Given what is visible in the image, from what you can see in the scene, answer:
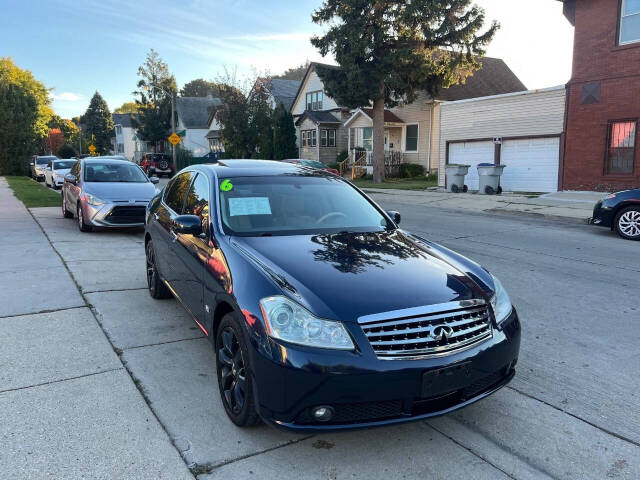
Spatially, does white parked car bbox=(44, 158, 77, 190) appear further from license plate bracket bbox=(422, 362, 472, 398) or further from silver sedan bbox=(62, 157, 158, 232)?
license plate bracket bbox=(422, 362, 472, 398)

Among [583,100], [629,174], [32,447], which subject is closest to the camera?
[32,447]

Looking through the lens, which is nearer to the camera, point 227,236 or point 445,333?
point 445,333

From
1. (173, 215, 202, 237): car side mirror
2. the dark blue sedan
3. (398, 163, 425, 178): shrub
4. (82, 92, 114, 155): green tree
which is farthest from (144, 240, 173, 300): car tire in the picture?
(82, 92, 114, 155): green tree

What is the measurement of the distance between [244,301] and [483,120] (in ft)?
69.9

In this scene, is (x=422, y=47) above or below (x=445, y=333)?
above

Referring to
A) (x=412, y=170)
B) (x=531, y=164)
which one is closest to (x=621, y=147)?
(x=531, y=164)

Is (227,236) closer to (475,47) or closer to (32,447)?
(32,447)

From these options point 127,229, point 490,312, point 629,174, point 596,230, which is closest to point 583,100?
point 629,174

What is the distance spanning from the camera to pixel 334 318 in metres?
2.67

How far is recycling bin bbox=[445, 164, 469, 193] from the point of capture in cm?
2144

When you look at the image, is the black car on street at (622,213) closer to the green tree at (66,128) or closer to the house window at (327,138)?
the house window at (327,138)

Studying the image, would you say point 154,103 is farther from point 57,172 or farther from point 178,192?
point 178,192

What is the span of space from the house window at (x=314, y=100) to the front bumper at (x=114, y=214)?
3109 cm

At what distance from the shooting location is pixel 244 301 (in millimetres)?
2961
